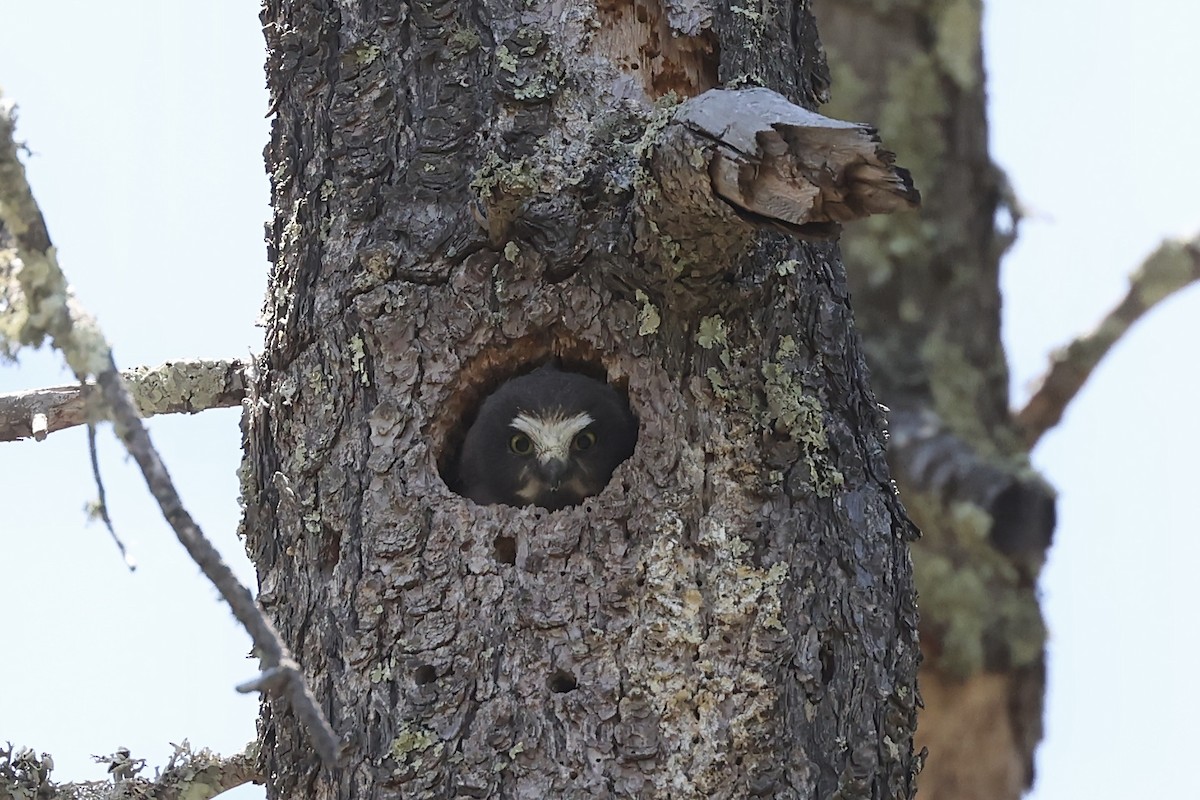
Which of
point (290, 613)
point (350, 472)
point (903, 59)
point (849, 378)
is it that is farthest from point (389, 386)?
point (903, 59)

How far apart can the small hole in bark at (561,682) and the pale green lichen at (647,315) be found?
850 mm

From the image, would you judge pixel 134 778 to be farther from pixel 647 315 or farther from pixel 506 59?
pixel 506 59

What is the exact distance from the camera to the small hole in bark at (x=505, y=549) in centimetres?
352

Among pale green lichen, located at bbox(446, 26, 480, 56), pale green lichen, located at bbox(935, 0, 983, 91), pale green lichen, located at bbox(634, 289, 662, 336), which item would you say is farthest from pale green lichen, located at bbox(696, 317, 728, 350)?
pale green lichen, located at bbox(935, 0, 983, 91)

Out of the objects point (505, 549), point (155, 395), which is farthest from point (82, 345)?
point (155, 395)

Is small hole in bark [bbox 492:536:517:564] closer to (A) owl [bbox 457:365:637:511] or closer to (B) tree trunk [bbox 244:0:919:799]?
(B) tree trunk [bbox 244:0:919:799]

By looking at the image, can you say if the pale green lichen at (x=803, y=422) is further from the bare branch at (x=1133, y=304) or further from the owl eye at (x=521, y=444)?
the bare branch at (x=1133, y=304)

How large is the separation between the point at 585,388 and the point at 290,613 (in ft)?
3.75

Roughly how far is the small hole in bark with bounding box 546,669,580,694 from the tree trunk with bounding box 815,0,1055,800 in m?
3.21

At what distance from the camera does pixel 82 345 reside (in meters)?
2.18

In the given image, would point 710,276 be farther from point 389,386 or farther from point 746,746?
point 746,746

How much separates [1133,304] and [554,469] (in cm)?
379

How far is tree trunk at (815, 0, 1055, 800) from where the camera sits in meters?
6.88

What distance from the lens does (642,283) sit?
3617 millimetres
